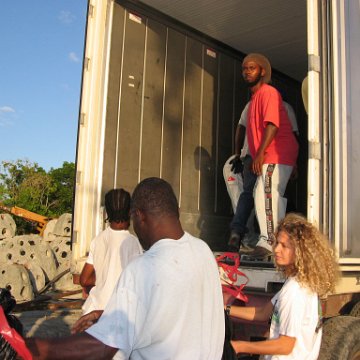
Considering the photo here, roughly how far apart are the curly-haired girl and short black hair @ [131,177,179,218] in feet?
2.87

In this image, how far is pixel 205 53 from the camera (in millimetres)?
5473

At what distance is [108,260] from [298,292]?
1.38 m

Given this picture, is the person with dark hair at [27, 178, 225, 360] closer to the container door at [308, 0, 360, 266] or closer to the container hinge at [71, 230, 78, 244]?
the container door at [308, 0, 360, 266]

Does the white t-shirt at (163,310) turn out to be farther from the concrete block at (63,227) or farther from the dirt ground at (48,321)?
the concrete block at (63,227)

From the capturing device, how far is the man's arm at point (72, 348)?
136cm

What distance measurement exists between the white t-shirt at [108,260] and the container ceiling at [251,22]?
2.71 metres

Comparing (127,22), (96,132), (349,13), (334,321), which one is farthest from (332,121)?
(127,22)

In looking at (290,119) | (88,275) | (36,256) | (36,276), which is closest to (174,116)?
(290,119)

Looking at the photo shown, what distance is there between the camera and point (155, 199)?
168 centimetres

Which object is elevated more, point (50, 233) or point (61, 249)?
point (50, 233)

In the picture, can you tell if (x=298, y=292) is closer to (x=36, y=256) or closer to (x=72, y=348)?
(x=72, y=348)

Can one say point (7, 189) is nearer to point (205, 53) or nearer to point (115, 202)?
point (205, 53)

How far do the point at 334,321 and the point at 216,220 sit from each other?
2.30 m

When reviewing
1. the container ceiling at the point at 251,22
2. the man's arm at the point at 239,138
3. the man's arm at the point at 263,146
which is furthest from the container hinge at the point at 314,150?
the container ceiling at the point at 251,22
